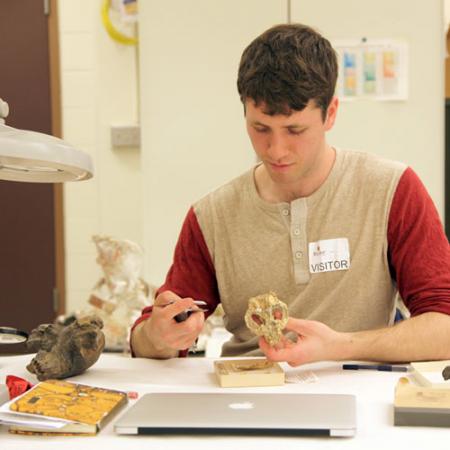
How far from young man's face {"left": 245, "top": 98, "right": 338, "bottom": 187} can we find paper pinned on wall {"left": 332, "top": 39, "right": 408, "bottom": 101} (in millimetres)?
1093

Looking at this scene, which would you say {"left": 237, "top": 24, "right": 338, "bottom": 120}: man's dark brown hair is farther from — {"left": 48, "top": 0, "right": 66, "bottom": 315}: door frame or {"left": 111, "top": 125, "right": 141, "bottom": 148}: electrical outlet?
{"left": 48, "top": 0, "right": 66, "bottom": 315}: door frame

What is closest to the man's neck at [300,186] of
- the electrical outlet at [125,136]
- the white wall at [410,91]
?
the white wall at [410,91]

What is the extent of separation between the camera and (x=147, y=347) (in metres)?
1.53

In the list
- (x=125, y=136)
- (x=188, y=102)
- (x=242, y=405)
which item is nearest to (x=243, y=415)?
(x=242, y=405)

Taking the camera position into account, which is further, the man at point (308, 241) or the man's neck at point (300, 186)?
the man's neck at point (300, 186)

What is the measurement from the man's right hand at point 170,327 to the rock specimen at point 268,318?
0.12 metres

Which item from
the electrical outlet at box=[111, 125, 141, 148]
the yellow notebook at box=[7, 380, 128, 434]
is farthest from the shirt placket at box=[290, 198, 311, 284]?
the electrical outlet at box=[111, 125, 141, 148]

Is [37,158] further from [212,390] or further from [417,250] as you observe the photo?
[417,250]

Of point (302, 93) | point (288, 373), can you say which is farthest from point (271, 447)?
point (302, 93)

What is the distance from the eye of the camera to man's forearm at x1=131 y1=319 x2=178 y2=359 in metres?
1.51

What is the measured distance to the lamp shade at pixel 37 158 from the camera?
1.12 m

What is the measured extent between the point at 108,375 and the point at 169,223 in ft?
4.78

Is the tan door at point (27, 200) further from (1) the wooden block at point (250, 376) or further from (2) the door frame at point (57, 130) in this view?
(1) the wooden block at point (250, 376)

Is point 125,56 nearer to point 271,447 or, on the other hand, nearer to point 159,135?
point 159,135
